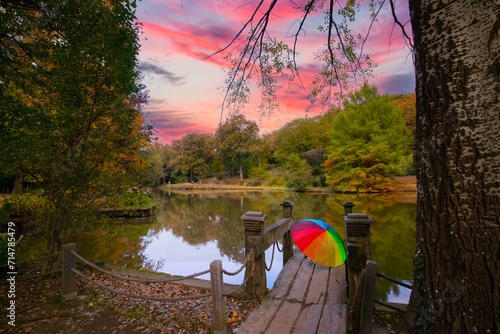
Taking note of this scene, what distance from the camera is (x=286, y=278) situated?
5082mm

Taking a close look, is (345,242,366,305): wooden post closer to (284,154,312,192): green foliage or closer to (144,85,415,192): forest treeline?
(144,85,415,192): forest treeline

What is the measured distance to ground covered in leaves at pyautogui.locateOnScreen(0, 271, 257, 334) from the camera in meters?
3.97

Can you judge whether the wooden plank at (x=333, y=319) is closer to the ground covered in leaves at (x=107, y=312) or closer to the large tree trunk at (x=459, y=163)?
the ground covered in leaves at (x=107, y=312)

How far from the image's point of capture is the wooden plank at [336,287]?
416cm

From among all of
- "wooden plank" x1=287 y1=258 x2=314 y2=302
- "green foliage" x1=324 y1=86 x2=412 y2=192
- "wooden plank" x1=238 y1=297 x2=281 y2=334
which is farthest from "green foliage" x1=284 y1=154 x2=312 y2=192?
"wooden plank" x1=238 y1=297 x2=281 y2=334

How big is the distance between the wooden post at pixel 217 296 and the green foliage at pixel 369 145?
1000 inches

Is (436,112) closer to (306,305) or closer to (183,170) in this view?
(306,305)

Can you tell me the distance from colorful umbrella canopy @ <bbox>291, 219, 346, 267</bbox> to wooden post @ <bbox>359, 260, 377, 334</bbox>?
1.23 m

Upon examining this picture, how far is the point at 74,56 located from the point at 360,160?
86.6 feet

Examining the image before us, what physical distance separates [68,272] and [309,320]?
418 centimetres

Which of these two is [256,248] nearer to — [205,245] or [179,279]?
[179,279]

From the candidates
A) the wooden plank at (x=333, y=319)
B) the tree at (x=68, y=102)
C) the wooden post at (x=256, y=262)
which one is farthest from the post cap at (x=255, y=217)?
the tree at (x=68, y=102)

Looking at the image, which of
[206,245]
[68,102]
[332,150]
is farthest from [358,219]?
[332,150]

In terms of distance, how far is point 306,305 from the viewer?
403 centimetres
